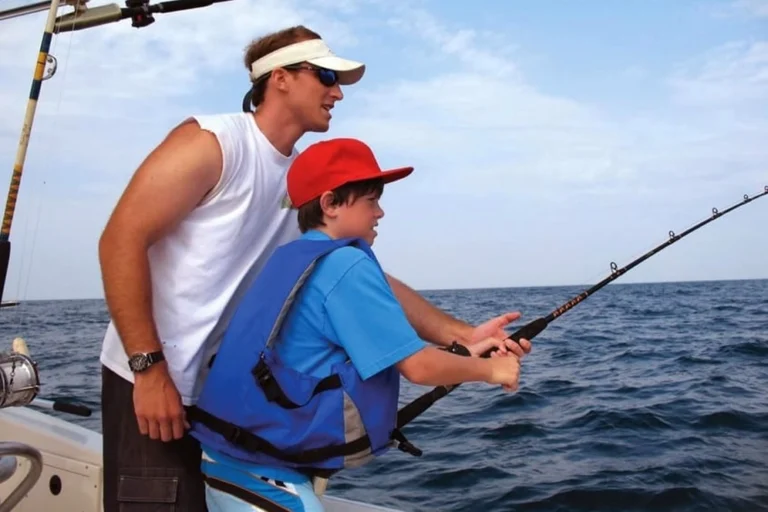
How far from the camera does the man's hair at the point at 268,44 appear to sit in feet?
7.59

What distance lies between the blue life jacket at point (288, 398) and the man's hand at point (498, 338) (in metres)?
0.42

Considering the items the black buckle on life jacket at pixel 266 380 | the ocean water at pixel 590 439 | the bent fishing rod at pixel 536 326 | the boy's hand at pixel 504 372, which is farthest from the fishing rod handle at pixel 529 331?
the ocean water at pixel 590 439

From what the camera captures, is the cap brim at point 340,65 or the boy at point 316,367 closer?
the boy at point 316,367

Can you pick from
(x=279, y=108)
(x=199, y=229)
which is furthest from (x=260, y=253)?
(x=279, y=108)

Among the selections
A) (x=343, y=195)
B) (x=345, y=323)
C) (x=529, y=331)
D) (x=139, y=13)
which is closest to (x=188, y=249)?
(x=343, y=195)

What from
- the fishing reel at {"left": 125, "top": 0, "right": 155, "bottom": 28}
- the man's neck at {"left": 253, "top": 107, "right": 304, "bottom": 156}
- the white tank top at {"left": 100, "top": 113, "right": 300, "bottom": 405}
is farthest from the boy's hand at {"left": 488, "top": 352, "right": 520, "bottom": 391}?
the fishing reel at {"left": 125, "top": 0, "right": 155, "bottom": 28}

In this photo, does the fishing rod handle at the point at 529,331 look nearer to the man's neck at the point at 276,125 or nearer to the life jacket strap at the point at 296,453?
the life jacket strap at the point at 296,453

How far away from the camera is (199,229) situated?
82.8 inches

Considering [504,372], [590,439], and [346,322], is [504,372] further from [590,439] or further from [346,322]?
A: [590,439]

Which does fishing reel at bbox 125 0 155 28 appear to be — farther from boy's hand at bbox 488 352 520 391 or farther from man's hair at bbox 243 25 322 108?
boy's hand at bbox 488 352 520 391

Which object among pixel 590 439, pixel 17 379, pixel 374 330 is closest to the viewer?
pixel 374 330

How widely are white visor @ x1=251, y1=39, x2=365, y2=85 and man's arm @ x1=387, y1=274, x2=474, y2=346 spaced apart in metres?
0.78

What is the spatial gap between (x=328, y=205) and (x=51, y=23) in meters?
1.42

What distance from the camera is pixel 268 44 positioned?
2346mm
